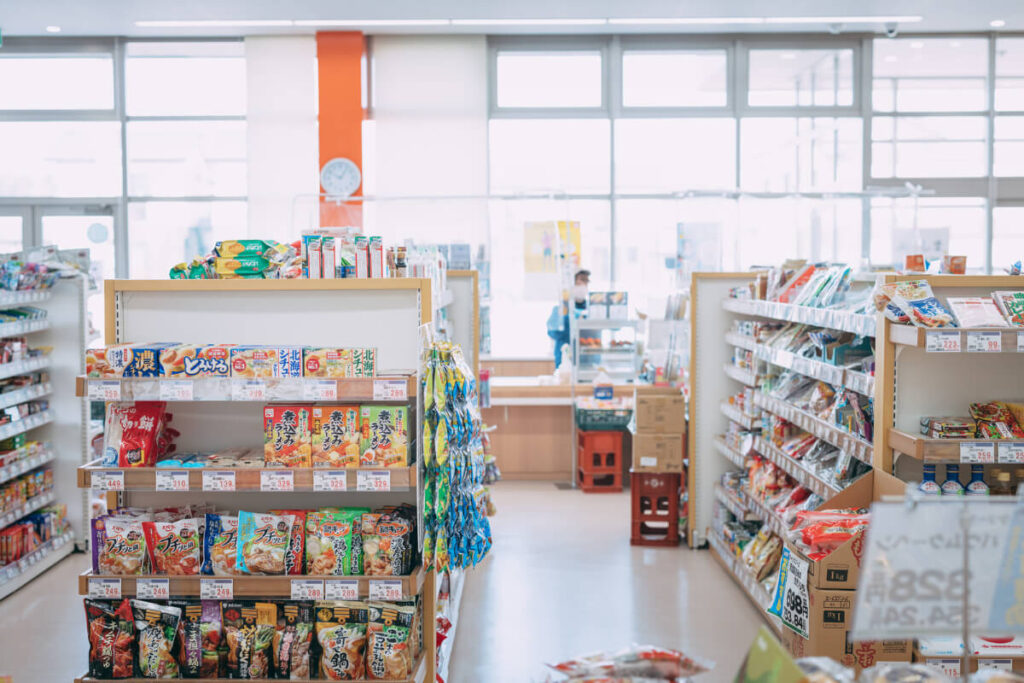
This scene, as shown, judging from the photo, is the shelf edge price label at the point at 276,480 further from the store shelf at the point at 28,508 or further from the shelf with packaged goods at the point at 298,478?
the store shelf at the point at 28,508

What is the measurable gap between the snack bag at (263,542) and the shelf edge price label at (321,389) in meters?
0.51

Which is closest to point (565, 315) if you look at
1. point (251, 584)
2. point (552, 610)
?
point (552, 610)

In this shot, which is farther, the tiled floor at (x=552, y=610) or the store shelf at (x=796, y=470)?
the tiled floor at (x=552, y=610)

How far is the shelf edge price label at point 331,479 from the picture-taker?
10.9 feet

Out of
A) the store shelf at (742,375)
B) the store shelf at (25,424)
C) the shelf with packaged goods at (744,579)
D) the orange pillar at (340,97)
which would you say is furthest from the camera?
the orange pillar at (340,97)

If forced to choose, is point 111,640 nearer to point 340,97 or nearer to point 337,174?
point 337,174

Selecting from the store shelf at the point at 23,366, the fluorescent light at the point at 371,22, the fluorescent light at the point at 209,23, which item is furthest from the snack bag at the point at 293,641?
the fluorescent light at the point at 209,23

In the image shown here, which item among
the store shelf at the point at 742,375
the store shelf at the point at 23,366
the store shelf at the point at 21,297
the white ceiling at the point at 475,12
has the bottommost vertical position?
the store shelf at the point at 742,375

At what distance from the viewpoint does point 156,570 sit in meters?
3.47

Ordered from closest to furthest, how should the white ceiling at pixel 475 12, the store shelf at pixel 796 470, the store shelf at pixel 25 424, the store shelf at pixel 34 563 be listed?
the store shelf at pixel 796 470 → the store shelf at pixel 34 563 → the store shelf at pixel 25 424 → the white ceiling at pixel 475 12

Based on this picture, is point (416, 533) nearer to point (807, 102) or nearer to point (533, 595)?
point (533, 595)

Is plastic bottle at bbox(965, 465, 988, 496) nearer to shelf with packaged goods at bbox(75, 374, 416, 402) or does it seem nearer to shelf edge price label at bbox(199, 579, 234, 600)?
shelf with packaged goods at bbox(75, 374, 416, 402)

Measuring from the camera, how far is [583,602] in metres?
5.11

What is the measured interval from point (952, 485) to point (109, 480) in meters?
3.13
